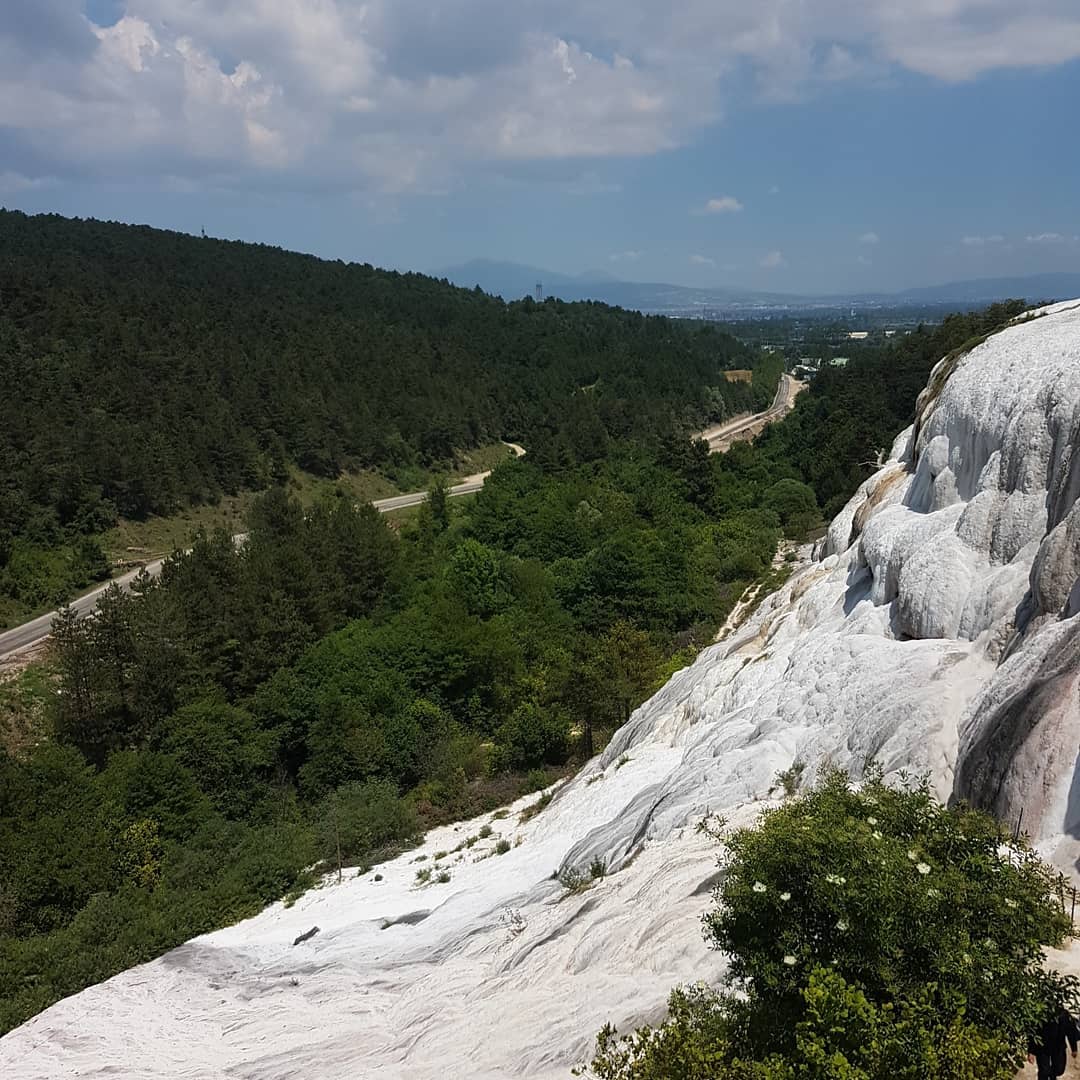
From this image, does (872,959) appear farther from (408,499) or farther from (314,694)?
(408,499)

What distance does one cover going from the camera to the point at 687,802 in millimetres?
16422

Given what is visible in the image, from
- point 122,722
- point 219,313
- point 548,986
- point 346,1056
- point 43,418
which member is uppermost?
point 219,313

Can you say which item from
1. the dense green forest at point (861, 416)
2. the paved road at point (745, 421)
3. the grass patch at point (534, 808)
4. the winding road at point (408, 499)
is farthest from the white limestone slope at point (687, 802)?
the paved road at point (745, 421)

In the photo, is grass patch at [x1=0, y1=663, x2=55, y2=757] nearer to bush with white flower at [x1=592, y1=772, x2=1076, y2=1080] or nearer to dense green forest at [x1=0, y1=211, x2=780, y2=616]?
dense green forest at [x1=0, y1=211, x2=780, y2=616]

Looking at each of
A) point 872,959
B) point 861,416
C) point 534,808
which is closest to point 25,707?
point 534,808

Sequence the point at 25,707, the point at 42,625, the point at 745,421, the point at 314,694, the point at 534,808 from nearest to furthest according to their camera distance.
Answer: the point at 534,808 → the point at 314,694 → the point at 25,707 → the point at 42,625 → the point at 745,421

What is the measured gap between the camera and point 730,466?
269 ft

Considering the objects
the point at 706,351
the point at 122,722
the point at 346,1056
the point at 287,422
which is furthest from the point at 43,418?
the point at 706,351

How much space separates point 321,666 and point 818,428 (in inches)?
2307

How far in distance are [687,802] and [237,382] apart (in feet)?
270

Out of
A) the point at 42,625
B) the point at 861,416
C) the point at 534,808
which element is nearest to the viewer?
the point at 534,808

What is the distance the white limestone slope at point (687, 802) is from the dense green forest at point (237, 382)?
44.9 meters

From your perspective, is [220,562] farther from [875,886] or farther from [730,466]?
[730,466]

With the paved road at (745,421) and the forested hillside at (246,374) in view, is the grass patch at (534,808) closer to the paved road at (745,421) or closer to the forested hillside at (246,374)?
the forested hillside at (246,374)
